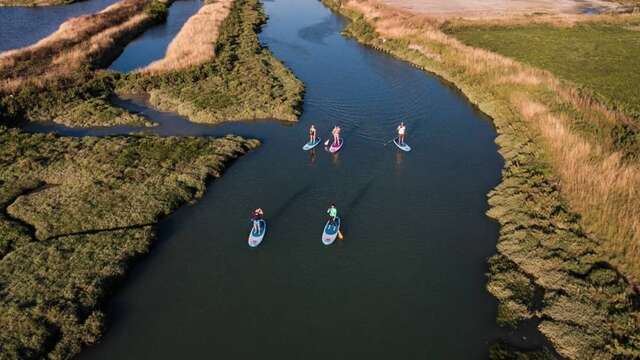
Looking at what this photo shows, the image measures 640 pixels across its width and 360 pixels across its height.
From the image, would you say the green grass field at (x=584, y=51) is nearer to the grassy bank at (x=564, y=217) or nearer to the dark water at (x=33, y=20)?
the grassy bank at (x=564, y=217)

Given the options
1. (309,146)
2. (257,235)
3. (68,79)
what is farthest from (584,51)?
(68,79)

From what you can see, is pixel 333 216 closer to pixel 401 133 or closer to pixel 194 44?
pixel 401 133

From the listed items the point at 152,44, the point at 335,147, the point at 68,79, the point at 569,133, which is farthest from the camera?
the point at 152,44

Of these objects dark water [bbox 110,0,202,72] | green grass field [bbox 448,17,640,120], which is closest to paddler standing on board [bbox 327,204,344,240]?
green grass field [bbox 448,17,640,120]

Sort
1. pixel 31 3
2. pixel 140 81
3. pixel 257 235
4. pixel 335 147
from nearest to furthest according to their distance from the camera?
pixel 257 235 < pixel 335 147 < pixel 140 81 < pixel 31 3

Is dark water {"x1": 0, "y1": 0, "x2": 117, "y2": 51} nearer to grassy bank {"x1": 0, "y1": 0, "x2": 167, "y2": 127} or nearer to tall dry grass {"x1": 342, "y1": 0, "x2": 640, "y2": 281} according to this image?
grassy bank {"x1": 0, "y1": 0, "x2": 167, "y2": 127}

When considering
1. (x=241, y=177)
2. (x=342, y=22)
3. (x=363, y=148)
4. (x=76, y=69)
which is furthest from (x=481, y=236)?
(x=342, y=22)
